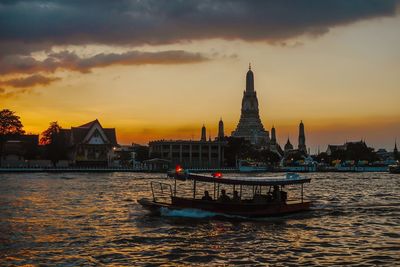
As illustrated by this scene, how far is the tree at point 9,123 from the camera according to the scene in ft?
407

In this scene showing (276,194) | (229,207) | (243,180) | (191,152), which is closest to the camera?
(229,207)

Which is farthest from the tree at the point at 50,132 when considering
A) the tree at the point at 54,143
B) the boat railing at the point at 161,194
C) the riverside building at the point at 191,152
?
the boat railing at the point at 161,194

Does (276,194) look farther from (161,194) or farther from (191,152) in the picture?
(191,152)

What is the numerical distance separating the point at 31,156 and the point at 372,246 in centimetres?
11659

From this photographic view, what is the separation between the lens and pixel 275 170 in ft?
530

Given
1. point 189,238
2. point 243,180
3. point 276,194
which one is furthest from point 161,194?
point 189,238

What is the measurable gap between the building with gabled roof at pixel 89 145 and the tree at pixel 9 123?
12763mm

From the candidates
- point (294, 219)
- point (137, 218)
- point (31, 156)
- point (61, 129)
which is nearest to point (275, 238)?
point (294, 219)

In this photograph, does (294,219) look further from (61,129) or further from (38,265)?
(61,129)

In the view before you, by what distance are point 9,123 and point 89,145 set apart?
2121 cm

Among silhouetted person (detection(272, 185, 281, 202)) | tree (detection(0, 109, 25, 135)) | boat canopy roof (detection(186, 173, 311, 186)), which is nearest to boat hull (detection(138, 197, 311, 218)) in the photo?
silhouetted person (detection(272, 185, 281, 202))

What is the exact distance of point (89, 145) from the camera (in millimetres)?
139625

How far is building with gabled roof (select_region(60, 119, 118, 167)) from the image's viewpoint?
13925 centimetres

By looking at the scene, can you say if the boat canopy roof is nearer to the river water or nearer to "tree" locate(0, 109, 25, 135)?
the river water
